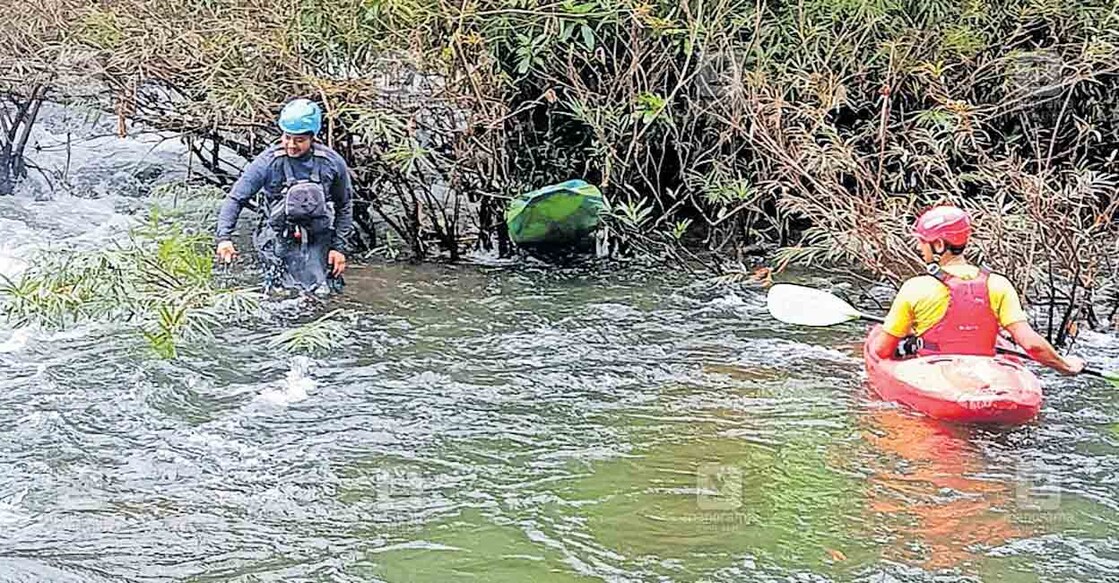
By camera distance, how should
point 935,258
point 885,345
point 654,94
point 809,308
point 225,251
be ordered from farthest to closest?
point 654,94 < point 225,251 < point 809,308 < point 885,345 < point 935,258

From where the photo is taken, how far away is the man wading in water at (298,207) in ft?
25.5

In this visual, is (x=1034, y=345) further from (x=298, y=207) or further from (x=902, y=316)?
(x=298, y=207)

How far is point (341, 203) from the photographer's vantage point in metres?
8.16

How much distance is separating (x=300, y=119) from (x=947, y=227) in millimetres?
3709

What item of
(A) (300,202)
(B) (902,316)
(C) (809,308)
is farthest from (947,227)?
(A) (300,202)

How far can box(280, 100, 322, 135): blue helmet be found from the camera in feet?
25.4

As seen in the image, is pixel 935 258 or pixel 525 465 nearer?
pixel 525 465

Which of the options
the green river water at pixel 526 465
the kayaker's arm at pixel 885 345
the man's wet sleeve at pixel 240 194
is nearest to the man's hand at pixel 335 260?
the green river water at pixel 526 465

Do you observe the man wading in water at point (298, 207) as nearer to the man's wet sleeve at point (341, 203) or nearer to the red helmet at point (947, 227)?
the man's wet sleeve at point (341, 203)

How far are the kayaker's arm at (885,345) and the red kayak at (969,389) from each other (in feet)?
0.49

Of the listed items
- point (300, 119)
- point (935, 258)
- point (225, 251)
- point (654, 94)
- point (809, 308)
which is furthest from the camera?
point (654, 94)

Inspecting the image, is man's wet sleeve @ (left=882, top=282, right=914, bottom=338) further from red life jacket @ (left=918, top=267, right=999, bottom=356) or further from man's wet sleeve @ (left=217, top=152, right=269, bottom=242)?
man's wet sleeve @ (left=217, top=152, right=269, bottom=242)

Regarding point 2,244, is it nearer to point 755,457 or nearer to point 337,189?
point 337,189

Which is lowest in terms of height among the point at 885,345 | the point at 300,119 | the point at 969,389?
the point at 969,389
